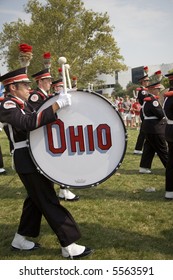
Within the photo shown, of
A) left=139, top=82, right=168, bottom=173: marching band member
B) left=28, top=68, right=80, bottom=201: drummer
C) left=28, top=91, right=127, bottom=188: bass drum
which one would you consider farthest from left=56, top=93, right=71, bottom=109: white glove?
left=139, top=82, right=168, bottom=173: marching band member

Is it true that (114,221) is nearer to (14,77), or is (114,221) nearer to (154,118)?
(14,77)

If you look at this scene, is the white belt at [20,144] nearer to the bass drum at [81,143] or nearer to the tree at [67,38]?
the bass drum at [81,143]

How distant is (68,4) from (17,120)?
26.6 meters

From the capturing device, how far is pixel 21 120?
10.6 feet

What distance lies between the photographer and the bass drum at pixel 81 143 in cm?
319

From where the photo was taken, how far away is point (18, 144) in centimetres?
360

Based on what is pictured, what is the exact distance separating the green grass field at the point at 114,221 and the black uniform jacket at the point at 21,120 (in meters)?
1.08

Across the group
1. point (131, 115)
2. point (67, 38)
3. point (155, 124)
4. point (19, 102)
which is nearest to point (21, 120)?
point (19, 102)

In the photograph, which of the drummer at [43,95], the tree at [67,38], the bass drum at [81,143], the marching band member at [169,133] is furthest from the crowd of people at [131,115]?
the bass drum at [81,143]

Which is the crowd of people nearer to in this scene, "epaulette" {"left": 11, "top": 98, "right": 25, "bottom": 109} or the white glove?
"epaulette" {"left": 11, "top": 98, "right": 25, "bottom": 109}

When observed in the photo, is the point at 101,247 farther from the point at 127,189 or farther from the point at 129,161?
the point at 129,161

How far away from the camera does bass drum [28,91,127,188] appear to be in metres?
3.19

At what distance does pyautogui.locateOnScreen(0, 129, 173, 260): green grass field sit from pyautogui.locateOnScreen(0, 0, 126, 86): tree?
1826cm

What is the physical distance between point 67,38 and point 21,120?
83.6 feet
